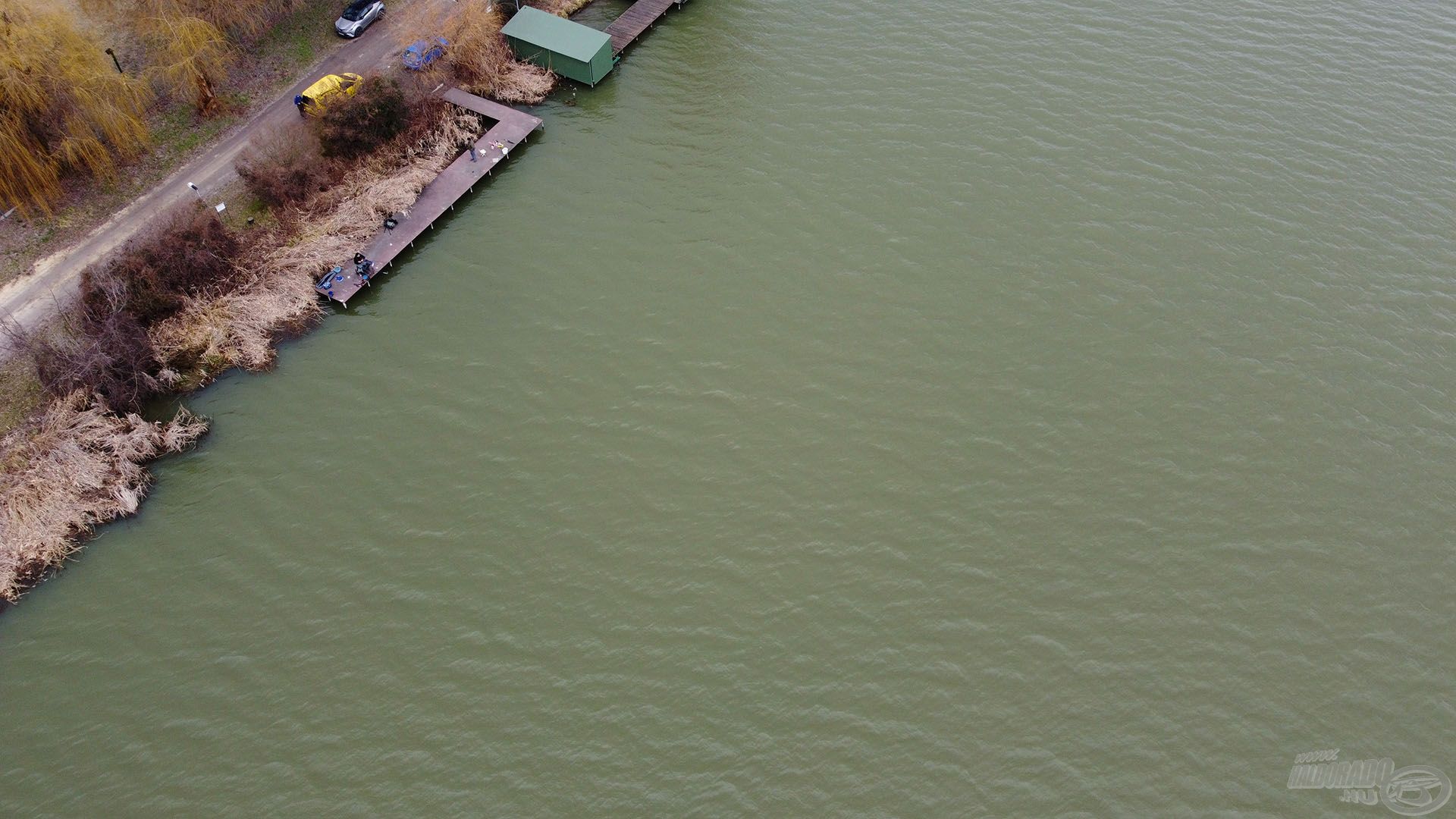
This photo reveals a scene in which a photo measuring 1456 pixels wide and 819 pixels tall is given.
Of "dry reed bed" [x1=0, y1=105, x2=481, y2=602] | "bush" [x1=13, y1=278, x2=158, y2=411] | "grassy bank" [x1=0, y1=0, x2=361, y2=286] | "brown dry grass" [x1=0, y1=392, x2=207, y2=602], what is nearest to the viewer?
"brown dry grass" [x1=0, y1=392, x2=207, y2=602]

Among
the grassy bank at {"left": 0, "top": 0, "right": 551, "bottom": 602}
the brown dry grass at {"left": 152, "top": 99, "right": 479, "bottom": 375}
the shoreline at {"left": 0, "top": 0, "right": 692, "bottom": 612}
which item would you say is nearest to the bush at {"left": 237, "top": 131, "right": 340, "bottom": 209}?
the grassy bank at {"left": 0, "top": 0, "right": 551, "bottom": 602}

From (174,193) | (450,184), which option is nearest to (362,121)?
(450,184)

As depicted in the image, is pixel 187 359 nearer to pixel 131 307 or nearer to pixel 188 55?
pixel 131 307

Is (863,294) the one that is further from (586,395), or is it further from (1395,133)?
(1395,133)

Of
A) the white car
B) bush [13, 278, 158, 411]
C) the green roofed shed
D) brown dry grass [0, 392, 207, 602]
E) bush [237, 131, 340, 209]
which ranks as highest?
the green roofed shed

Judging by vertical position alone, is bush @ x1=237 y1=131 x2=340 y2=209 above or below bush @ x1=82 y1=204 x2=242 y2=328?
above

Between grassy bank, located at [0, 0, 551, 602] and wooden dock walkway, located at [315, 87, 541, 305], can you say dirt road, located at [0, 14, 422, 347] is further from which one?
wooden dock walkway, located at [315, 87, 541, 305]

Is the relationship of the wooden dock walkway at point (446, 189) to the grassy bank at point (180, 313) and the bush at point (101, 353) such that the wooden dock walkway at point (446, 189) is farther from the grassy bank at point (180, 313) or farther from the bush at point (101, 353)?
the bush at point (101, 353)
